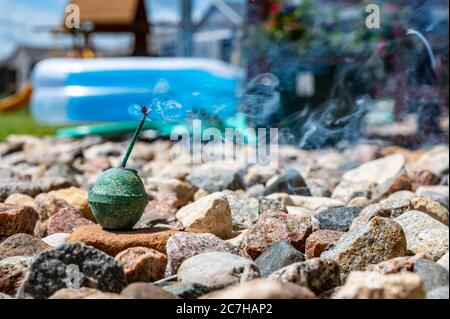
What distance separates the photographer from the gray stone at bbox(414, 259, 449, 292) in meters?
2.29

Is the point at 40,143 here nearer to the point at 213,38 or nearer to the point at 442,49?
the point at 442,49

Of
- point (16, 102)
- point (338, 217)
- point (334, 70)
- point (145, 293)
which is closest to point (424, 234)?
point (338, 217)

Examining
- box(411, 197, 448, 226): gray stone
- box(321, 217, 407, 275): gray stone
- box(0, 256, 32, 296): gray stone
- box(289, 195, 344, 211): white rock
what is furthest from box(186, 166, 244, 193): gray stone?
box(0, 256, 32, 296): gray stone

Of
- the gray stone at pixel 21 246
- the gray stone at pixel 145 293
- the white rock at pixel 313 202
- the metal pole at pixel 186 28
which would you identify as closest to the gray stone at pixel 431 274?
the gray stone at pixel 145 293

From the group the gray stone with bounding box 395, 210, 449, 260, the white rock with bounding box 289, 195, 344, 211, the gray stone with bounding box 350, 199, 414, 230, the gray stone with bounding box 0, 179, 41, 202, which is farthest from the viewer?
the gray stone with bounding box 0, 179, 41, 202

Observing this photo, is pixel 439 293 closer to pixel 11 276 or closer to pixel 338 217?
pixel 338 217

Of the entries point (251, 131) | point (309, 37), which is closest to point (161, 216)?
point (251, 131)

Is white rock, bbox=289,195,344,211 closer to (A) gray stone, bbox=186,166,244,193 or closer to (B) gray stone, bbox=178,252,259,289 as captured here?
(A) gray stone, bbox=186,166,244,193

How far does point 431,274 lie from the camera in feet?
7.66

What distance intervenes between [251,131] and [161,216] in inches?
96.5

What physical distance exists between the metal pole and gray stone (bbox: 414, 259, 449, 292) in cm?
854

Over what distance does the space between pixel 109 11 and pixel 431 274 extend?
11.4 meters

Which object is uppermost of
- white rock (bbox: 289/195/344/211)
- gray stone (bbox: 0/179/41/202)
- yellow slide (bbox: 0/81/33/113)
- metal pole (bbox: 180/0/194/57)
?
metal pole (bbox: 180/0/194/57)

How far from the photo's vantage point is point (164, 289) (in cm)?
230
